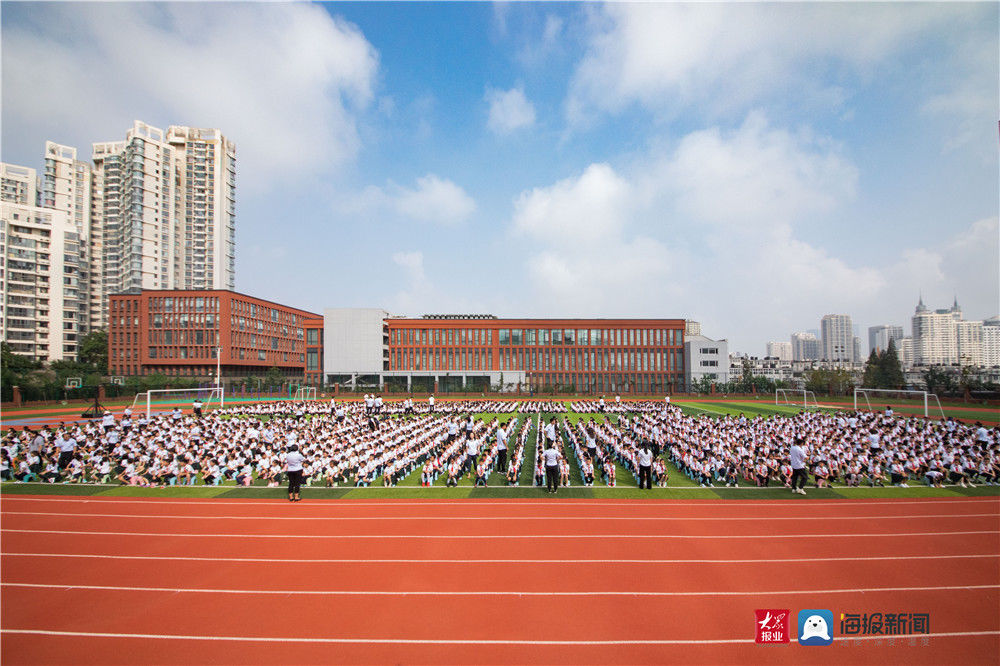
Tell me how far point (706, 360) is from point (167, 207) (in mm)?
98887

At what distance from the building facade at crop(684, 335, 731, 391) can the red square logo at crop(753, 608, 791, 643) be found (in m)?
61.1

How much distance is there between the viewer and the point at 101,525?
1090 centimetres

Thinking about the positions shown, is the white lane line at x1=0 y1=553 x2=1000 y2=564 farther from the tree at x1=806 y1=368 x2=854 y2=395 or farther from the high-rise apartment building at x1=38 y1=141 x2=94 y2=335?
the high-rise apartment building at x1=38 y1=141 x2=94 y2=335

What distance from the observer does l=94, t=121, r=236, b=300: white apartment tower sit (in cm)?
8588

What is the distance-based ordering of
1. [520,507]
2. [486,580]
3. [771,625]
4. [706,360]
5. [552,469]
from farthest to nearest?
[706,360], [552,469], [520,507], [486,580], [771,625]

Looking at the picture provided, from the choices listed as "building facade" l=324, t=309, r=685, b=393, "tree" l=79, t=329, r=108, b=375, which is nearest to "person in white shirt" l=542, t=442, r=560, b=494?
"building facade" l=324, t=309, r=685, b=393

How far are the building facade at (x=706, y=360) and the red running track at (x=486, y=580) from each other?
2145 inches

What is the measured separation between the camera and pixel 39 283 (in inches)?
2857

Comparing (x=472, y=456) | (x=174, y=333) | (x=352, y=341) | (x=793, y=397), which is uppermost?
(x=174, y=333)

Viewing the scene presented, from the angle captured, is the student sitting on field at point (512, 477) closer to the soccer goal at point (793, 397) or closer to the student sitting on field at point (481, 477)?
the student sitting on field at point (481, 477)

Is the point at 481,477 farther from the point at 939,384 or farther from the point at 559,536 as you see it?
the point at 939,384

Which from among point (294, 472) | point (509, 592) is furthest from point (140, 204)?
point (509, 592)

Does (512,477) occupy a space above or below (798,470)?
below

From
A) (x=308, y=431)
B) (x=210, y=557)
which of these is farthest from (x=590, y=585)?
(x=308, y=431)
